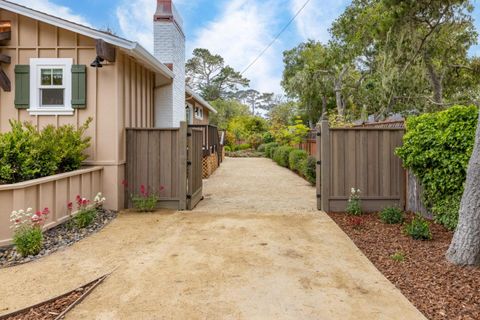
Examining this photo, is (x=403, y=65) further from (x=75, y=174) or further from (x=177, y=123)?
(x=75, y=174)

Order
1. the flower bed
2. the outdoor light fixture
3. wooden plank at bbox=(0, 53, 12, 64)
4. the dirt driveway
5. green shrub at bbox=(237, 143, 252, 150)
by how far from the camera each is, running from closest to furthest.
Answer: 1. the dirt driveway
2. the flower bed
3. the outdoor light fixture
4. wooden plank at bbox=(0, 53, 12, 64)
5. green shrub at bbox=(237, 143, 252, 150)

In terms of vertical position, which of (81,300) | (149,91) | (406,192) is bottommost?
(81,300)

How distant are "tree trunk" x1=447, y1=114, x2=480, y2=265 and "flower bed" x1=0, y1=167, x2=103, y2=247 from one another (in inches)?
212

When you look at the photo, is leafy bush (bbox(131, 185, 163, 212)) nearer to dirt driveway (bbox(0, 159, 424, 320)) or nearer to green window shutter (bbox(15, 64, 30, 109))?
dirt driveway (bbox(0, 159, 424, 320))

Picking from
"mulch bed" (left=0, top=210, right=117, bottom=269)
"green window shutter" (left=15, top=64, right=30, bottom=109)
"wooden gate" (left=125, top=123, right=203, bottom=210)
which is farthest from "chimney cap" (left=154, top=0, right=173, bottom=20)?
"mulch bed" (left=0, top=210, right=117, bottom=269)

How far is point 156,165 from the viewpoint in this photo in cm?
675

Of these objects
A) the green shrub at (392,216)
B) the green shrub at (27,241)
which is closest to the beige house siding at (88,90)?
the green shrub at (27,241)

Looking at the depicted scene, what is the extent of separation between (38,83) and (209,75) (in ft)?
120

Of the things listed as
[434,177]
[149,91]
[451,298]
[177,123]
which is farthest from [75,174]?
[434,177]

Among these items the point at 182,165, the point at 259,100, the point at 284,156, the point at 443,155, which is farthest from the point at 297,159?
the point at 259,100

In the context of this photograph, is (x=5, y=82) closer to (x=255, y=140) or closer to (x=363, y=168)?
Result: (x=363, y=168)

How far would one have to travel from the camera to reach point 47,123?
21.2 ft

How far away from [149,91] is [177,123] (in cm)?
140

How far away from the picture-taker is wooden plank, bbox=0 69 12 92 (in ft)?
20.7
